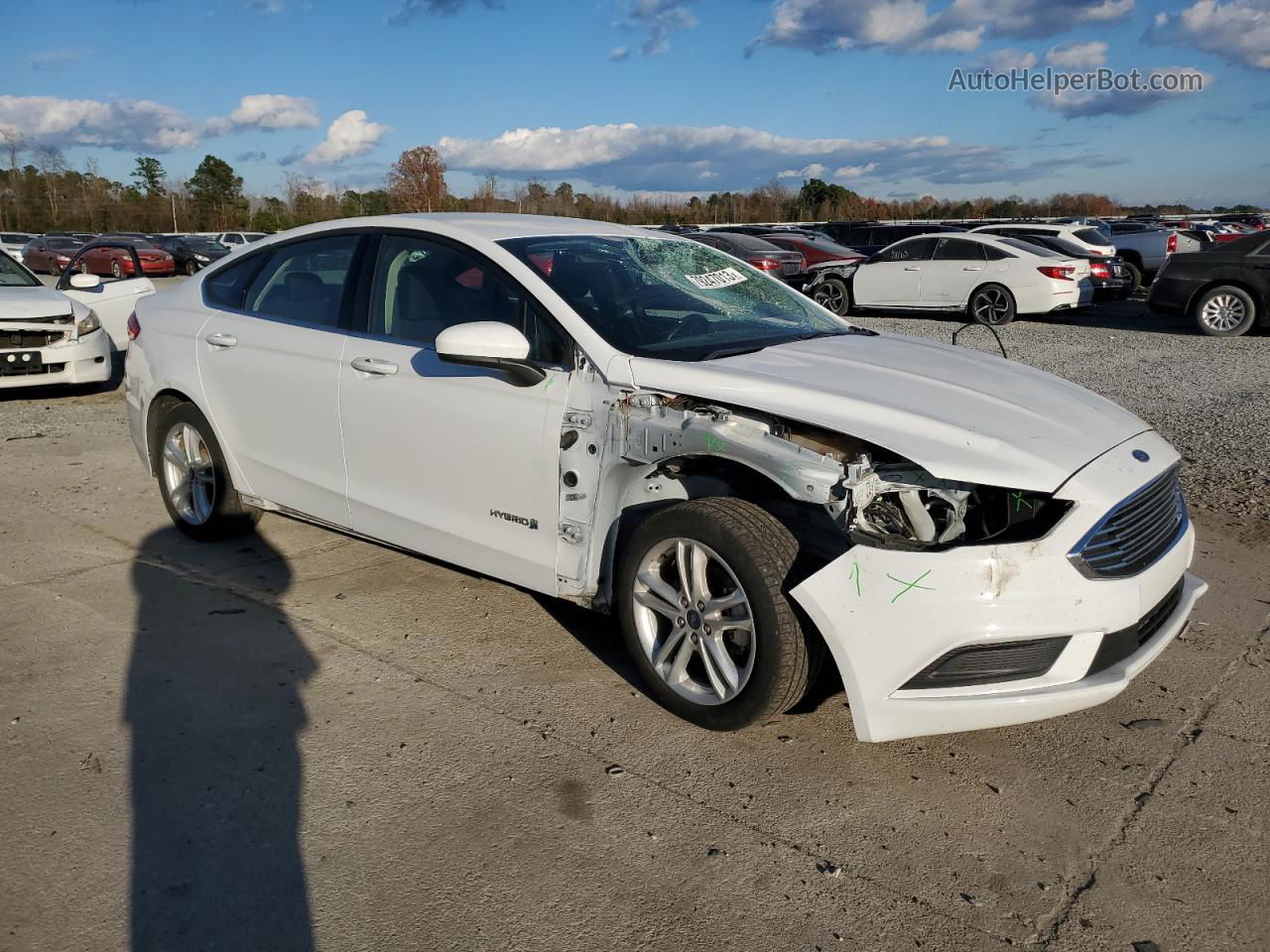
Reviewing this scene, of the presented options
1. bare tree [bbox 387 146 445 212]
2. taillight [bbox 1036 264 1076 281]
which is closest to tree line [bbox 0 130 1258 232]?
bare tree [bbox 387 146 445 212]

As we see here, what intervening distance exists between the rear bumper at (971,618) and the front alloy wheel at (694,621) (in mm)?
356

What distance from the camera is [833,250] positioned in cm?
2177

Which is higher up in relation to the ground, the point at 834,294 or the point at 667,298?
the point at 667,298

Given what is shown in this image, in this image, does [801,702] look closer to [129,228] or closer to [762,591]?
[762,591]

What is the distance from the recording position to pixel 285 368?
4570 mm

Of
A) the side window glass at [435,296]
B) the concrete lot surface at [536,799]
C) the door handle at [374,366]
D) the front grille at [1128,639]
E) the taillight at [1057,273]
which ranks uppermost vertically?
the side window glass at [435,296]

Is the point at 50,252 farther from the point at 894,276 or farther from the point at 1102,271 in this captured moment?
the point at 1102,271

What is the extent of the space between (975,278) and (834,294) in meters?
2.58

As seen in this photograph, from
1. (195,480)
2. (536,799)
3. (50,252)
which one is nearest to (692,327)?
(536,799)

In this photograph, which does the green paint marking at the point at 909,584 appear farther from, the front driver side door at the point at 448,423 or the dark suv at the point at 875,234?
the dark suv at the point at 875,234

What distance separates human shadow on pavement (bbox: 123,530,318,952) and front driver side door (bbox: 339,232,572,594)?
731 millimetres

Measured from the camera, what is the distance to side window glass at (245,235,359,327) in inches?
178

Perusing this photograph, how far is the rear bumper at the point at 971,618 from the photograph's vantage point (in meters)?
2.89

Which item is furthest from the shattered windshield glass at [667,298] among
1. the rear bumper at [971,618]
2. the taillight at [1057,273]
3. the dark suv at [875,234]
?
the dark suv at [875,234]
